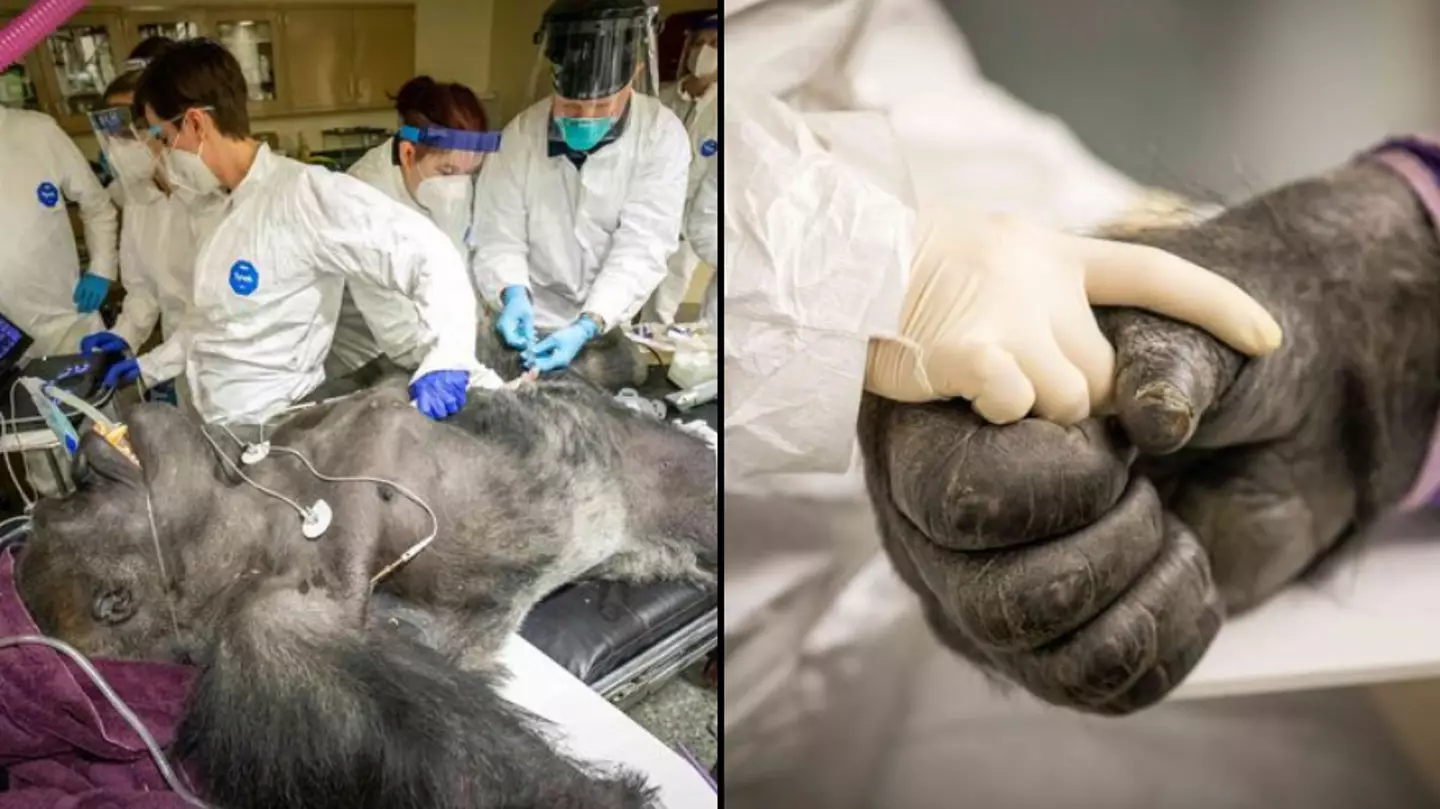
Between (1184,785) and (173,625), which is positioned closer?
(173,625)

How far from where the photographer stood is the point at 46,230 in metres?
1.08

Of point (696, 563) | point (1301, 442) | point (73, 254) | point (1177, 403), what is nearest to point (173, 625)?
point (73, 254)

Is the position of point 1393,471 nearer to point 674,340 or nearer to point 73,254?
point 674,340

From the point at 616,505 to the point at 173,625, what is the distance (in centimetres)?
48

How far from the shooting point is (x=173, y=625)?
3.51 feet

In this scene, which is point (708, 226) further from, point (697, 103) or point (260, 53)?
point (260, 53)

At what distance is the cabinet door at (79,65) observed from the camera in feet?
3.35

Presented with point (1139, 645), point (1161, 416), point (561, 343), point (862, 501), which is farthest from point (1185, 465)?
point (561, 343)

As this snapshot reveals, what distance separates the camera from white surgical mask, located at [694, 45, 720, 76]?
3.56 ft

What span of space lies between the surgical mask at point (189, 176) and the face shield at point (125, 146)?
0.06 feet

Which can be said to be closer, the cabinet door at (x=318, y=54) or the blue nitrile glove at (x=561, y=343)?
the cabinet door at (x=318, y=54)

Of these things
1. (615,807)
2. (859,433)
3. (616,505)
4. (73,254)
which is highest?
(73,254)

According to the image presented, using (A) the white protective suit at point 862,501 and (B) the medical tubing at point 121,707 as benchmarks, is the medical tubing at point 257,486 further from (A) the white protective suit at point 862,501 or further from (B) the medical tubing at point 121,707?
(A) the white protective suit at point 862,501

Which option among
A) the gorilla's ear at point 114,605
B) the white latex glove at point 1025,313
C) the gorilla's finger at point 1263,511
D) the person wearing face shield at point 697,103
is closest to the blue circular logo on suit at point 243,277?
the gorilla's ear at point 114,605
